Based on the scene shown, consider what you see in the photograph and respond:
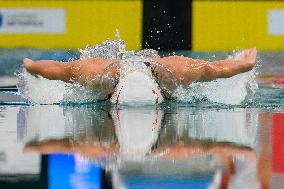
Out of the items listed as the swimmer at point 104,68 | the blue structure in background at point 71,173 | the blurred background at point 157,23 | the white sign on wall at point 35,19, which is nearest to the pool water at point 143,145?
the blue structure in background at point 71,173

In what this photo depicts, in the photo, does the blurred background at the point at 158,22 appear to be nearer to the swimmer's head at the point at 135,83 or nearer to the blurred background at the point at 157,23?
the blurred background at the point at 157,23

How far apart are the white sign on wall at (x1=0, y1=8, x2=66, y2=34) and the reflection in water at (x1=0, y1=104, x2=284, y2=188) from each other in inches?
124

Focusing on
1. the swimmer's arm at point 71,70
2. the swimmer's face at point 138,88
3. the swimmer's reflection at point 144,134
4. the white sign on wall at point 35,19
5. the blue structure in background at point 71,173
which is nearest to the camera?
the blue structure in background at point 71,173

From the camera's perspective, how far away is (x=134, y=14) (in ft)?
20.0

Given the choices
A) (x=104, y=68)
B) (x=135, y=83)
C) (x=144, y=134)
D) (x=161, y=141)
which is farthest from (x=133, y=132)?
(x=104, y=68)

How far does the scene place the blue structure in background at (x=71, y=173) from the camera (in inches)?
56.1

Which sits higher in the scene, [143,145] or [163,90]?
[163,90]

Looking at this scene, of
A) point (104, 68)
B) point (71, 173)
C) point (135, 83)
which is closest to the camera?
point (71, 173)

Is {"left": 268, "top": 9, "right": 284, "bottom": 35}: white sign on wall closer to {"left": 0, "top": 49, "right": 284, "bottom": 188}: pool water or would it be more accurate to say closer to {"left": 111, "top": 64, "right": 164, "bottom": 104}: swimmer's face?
{"left": 0, "top": 49, "right": 284, "bottom": 188}: pool water

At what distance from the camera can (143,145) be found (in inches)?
78.0

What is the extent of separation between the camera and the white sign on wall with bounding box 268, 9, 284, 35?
602cm

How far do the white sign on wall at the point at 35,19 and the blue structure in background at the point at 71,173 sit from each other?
448 cm

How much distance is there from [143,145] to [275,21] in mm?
4318

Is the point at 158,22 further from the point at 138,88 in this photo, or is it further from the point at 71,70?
the point at 138,88
